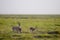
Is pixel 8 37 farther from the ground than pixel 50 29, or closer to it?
closer to it

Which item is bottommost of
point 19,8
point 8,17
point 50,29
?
point 50,29

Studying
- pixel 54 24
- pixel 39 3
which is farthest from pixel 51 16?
pixel 39 3

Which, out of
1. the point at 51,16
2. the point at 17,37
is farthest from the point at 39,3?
the point at 17,37

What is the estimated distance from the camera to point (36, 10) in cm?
110

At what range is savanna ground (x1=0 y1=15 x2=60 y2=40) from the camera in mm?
1068

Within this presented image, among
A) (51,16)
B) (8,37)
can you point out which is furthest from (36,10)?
(8,37)

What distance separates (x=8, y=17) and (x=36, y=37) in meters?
0.42

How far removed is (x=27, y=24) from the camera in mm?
1083

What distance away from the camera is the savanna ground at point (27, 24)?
42.1 inches

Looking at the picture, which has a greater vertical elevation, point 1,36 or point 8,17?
point 8,17

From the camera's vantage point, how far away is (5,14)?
1.11 metres

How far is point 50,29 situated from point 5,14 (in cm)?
58

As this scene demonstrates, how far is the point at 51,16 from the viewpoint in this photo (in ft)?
3.49

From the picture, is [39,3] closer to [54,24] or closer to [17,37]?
[54,24]
